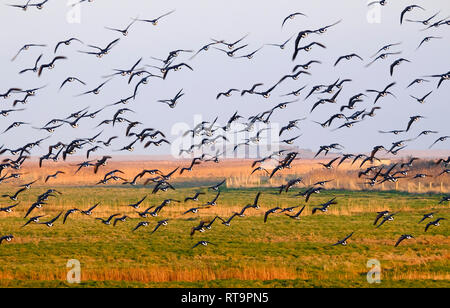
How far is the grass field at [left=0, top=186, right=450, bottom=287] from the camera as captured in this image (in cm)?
3503

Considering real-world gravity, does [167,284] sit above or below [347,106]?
below

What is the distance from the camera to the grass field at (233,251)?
3503 cm

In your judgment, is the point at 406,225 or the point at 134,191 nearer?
the point at 406,225

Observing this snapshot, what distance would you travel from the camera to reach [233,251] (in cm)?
4316

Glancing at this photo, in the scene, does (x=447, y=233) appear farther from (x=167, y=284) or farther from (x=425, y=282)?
(x=167, y=284)

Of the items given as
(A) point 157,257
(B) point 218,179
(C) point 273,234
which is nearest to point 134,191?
(B) point 218,179

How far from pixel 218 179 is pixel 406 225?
67.3 meters
